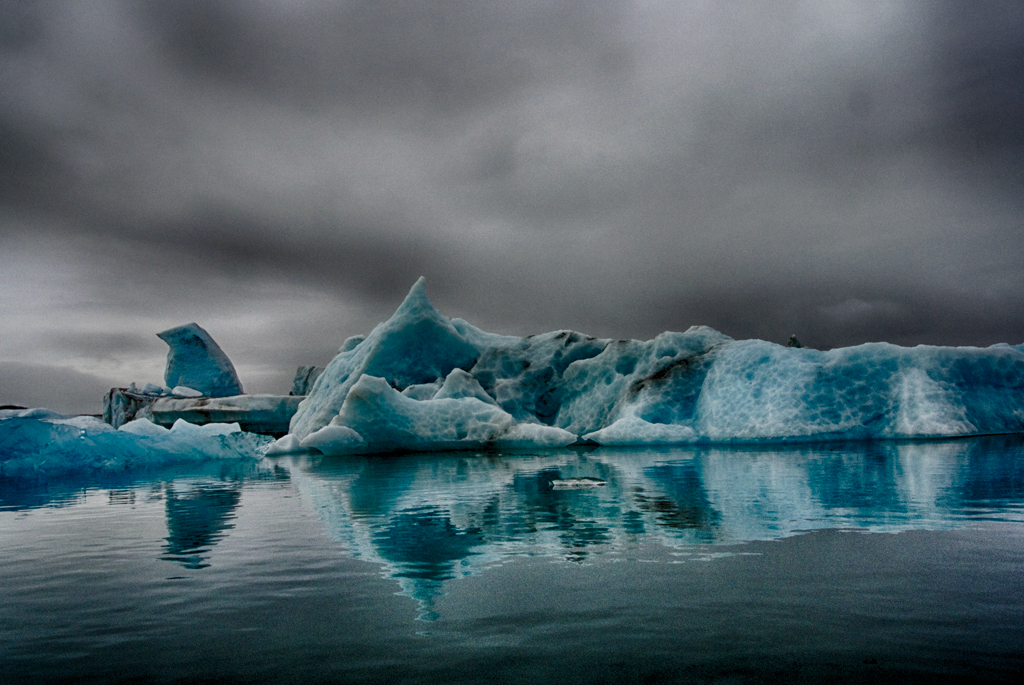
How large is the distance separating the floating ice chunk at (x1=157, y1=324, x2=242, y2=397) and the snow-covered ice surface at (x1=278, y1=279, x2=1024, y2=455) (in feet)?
80.8

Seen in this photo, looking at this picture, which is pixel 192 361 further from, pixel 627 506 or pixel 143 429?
pixel 627 506

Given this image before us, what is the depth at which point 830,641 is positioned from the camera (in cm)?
270

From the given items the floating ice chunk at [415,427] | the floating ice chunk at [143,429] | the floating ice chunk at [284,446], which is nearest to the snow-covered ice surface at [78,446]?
the floating ice chunk at [143,429]

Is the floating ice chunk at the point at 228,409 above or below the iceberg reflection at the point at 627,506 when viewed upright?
above

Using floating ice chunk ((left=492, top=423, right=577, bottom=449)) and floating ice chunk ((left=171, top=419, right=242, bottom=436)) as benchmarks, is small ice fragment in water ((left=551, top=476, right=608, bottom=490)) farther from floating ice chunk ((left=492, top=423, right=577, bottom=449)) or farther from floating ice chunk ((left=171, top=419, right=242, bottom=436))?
floating ice chunk ((left=171, top=419, right=242, bottom=436))

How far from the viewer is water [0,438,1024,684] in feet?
8.41

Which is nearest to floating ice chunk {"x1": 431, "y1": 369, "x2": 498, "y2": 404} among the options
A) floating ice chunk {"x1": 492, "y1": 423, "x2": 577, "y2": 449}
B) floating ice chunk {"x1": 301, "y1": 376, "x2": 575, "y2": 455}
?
floating ice chunk {"x1": 301, "y1": 376, "x2": 575, "y2": 455}

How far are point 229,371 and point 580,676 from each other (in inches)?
1915

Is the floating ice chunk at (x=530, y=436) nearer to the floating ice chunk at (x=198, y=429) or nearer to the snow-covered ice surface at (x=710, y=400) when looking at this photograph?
the snow-covered ice surface at (x=710, y=400)

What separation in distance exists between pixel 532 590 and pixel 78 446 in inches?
578

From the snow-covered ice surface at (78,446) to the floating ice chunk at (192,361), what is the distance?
29.4 metres

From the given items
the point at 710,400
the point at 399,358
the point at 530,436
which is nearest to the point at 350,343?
the point at 399,358

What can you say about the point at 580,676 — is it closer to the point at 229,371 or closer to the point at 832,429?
the point at 832,429

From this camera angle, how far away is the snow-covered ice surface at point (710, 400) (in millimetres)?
19094
